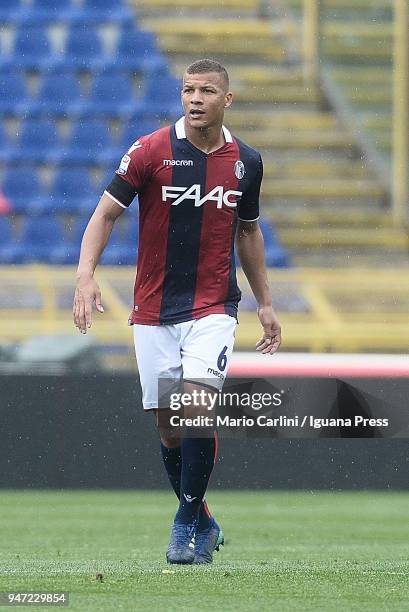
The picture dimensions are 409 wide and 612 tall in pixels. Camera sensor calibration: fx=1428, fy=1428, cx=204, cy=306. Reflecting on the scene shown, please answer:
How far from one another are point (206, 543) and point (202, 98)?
152 centimetres

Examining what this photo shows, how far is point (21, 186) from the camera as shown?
12.1 m

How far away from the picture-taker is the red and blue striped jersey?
4.84 m

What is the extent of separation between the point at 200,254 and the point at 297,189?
25.5ft

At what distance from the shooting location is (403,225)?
483 inches

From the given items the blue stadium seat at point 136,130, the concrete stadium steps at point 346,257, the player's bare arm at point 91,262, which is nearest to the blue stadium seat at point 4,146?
the blue stadium seat at point 136,130

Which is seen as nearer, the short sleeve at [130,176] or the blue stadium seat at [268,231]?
the short sleeve at [130,176]

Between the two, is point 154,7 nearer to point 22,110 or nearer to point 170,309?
point 22,110

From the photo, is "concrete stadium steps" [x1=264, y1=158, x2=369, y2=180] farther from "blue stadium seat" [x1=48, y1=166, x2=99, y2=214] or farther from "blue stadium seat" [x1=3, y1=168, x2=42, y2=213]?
"blue stadium seat" [x1=3, y1=168, x2=42, y2=213]

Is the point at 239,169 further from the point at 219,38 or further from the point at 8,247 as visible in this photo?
the point at 219,38

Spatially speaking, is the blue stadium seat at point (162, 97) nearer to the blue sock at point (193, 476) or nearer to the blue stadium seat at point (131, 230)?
the blue stadium seat at point (131, 230)

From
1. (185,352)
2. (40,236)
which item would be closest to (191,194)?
(185,352)

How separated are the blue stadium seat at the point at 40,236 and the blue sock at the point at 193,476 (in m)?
6.75

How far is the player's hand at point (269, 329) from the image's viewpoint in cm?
516

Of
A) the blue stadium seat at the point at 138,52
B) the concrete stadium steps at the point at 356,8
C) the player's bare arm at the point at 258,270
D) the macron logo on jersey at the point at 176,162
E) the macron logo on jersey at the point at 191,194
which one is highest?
the macron logo on jersey at the point at 176,162
